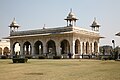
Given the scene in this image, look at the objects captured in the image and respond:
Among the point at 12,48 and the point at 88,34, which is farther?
the point at 12,48

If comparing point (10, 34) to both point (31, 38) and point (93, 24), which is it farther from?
point (93, 24)

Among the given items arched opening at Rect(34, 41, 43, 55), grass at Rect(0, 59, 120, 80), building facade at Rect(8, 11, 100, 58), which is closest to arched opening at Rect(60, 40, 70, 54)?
building facade at Rect(8, 11, 100, 58)

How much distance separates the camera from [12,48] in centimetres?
5953

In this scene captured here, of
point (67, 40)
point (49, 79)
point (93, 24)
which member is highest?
point (93, 24)

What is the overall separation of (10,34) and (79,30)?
57.7ft

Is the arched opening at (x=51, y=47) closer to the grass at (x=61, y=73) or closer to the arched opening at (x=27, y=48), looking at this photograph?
the arched opening at (x=27, y=48)

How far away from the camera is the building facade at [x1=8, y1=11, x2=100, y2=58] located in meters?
50.4

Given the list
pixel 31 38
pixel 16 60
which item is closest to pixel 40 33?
pixel 31 38

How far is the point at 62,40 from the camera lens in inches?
2037

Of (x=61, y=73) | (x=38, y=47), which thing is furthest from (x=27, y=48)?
(x=61, y=73)

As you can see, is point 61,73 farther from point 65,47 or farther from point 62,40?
point 65,47

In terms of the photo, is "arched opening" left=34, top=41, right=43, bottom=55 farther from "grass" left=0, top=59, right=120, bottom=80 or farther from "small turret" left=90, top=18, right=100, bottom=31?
"grass" left=0, top=59, right=120, bottom=80

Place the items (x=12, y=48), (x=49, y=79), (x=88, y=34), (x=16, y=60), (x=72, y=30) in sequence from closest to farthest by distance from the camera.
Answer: (x=49, y=79) < (x=16, y=60) < (x=72, y=30) < (x=88, y=34) < (x=12, y=48)

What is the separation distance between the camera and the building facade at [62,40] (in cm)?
5044
